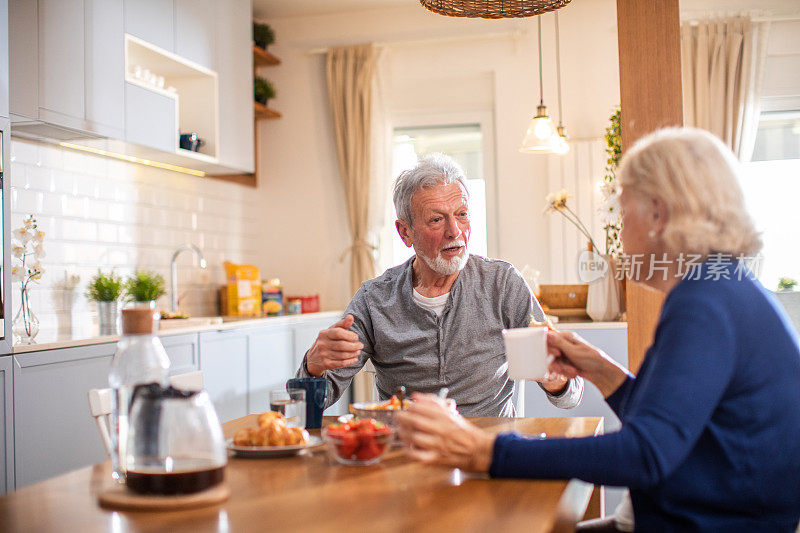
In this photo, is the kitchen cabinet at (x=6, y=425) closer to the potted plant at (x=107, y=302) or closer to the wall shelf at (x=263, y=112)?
the potted plant at (x=107, y=302)

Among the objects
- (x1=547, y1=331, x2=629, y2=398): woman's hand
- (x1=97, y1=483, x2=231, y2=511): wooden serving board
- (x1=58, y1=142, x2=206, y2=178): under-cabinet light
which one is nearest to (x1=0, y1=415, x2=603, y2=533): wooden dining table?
(x1=97, y1=483, x2=231, y2=511): wooden serving board

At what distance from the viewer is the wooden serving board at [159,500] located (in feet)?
3.70

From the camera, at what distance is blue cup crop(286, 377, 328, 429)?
172 cm

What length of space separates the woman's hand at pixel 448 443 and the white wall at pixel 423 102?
13.7ft

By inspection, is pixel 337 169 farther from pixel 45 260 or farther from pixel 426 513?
pixel 426 513

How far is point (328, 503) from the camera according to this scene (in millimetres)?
1164

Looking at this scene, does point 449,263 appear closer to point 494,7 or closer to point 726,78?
point 494,7

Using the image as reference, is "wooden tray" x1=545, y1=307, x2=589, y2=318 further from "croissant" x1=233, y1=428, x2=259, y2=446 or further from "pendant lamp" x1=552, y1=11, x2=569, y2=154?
"croissant" x1=233, y1=428, x2=259, y2=446

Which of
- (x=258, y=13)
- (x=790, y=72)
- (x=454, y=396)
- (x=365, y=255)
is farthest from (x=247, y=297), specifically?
(x=790, y=72)

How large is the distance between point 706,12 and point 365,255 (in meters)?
2.73

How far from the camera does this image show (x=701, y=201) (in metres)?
1.27

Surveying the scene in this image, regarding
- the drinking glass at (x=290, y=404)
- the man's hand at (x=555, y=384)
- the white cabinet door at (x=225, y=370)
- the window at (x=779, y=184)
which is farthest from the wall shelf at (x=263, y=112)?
the drinking glass at (x=290, y=404)

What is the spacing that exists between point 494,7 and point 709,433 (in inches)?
57.1

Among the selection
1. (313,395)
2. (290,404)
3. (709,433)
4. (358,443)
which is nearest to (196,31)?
(313,395)
